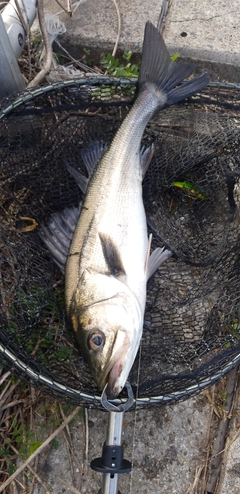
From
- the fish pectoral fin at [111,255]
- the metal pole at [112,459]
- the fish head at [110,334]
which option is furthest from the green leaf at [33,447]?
the fish pectoral fin at [111,255]

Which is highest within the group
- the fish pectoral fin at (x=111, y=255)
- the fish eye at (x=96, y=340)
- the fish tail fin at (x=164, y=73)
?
the fish tail fin at (x=164, y=73)

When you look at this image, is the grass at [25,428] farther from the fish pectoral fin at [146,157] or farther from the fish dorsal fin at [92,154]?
the fish pectoral fin at [146,157]

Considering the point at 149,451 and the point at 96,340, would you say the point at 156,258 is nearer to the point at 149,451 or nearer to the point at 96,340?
the point at 96,340

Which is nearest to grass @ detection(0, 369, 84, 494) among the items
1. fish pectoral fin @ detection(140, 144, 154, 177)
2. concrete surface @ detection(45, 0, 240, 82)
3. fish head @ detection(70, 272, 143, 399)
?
fish head @ detection(70, 272, 143, 399)

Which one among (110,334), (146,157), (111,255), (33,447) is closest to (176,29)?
(146,157)

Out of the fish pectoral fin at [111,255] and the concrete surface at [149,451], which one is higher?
the fish pectoral fin at [111,255]

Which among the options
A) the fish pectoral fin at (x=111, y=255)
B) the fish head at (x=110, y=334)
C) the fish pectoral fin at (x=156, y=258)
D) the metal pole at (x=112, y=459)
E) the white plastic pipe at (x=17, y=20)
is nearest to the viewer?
the fish head at (x=110, y=334)

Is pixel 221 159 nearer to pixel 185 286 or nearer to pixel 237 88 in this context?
pixel 237 88
